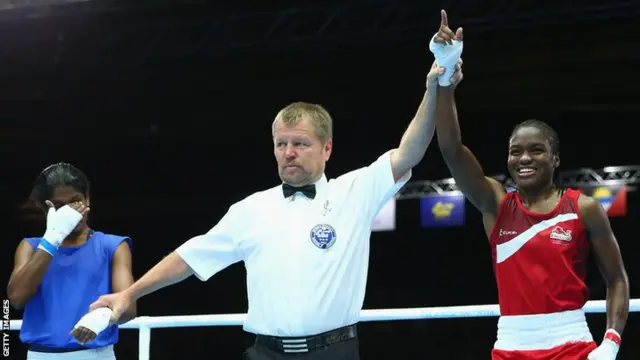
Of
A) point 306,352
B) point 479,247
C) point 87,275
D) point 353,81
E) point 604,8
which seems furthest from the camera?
point 479,247

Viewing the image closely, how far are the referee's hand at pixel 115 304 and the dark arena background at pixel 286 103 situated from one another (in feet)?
16.5

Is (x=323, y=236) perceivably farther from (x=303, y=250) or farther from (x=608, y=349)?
(x=608, y=349)

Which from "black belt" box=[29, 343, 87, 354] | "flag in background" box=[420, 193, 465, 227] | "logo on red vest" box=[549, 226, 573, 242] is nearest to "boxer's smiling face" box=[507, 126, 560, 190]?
"logo on red vest" box=[549, 226, 573, 242]

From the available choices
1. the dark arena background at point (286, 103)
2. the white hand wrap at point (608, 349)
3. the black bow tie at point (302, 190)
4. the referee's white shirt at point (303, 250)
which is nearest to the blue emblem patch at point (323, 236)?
the referee's white shirt at point (303, 250)

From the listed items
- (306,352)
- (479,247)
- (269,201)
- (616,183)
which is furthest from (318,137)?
(479,247)

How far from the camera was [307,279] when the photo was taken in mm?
2113

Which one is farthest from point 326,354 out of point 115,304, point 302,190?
point 115,304

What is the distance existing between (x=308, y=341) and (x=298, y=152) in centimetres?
50

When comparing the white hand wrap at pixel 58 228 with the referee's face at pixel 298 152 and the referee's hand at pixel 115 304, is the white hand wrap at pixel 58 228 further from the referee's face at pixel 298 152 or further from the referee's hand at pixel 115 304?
the referee's face at pixel 298 152

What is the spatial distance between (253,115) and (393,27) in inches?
154

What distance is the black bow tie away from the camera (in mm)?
2223

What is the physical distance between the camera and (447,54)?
2195 mm

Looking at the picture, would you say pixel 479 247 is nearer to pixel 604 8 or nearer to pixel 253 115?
pixel 253 115

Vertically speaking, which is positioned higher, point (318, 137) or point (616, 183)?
point (616, 183)
